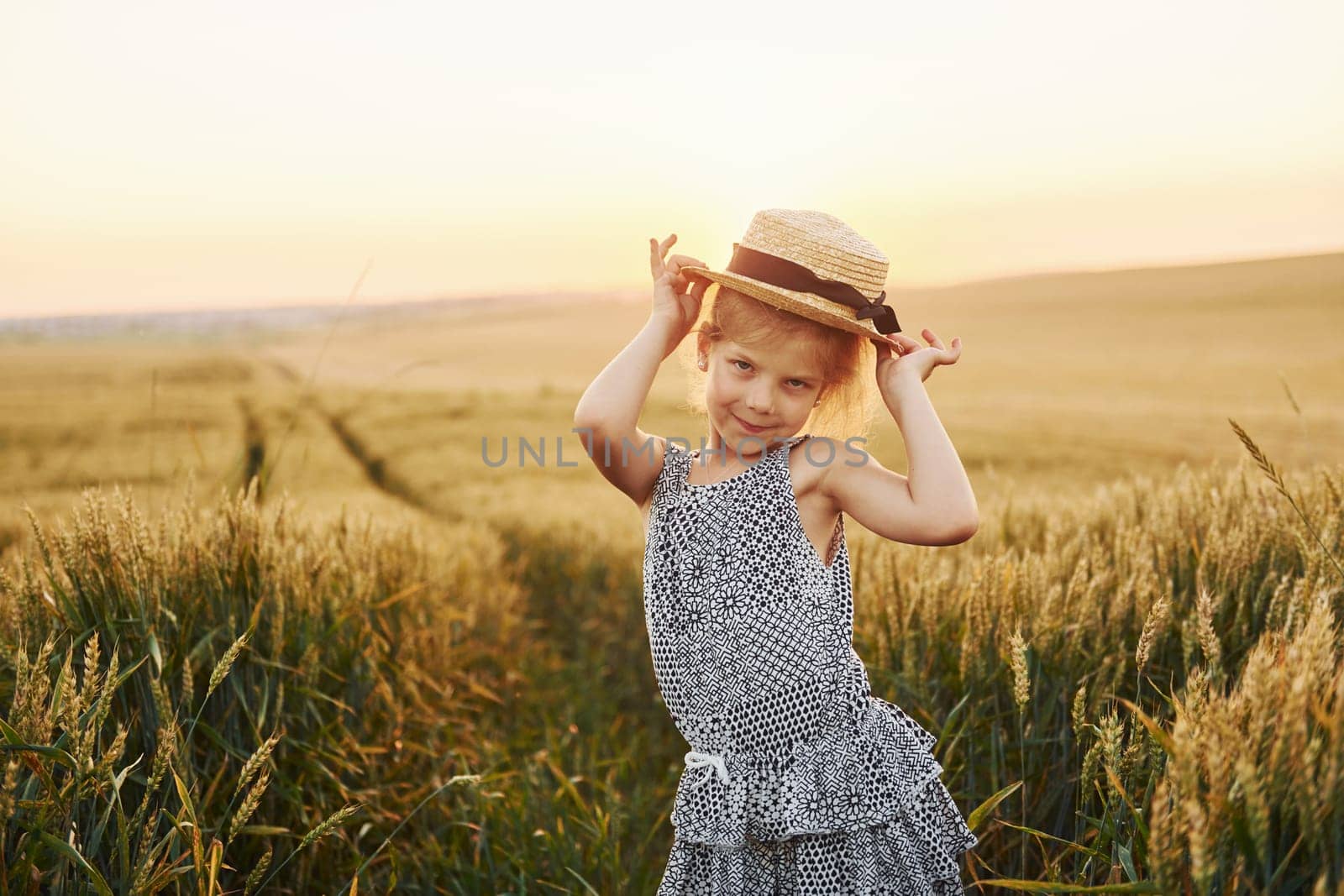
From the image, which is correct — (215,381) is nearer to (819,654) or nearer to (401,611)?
(401,611)

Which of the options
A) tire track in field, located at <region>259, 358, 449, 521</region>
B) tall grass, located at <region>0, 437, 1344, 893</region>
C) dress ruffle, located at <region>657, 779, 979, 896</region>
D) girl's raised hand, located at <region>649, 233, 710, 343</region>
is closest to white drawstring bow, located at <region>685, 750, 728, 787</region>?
dress ruffle, located at <region>657, 779, 979, 896</region>

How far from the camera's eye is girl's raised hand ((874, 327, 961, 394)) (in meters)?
2.07

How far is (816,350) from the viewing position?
206cm

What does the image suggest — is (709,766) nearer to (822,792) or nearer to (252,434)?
(822,792)

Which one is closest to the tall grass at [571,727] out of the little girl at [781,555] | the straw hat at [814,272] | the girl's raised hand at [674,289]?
the little girl at [781,555]

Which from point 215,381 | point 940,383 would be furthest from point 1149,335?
point 215,381

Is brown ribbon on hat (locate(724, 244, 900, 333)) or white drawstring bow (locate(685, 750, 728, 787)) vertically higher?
brown ribbon on hat (locate(724, 244, 900, 333))

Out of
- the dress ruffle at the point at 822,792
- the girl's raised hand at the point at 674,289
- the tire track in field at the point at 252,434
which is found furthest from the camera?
the tire track in field at the point at 252,434

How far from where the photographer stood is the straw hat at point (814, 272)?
1.97m

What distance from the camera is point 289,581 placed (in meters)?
2.76

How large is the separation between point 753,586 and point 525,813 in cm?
155

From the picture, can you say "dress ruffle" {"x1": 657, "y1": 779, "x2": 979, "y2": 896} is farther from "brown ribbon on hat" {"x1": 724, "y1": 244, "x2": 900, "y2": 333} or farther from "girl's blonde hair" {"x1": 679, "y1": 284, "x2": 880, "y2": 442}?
"brown ribbon on hat" {"x1": 724, "y1": 244, "x2": 900, "y2": 333}

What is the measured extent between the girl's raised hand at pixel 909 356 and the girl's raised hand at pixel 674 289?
42 cm

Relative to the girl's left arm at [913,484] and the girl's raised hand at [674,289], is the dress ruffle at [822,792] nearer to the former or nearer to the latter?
the girl's left arm at [913,484]
